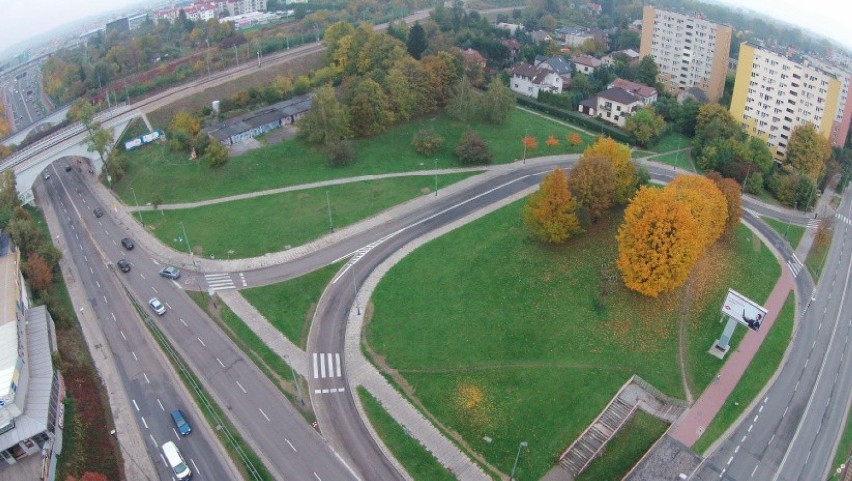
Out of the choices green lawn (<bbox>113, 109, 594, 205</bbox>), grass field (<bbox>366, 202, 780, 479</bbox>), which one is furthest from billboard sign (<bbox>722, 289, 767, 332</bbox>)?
green lawn (<bbox>113, 109, 594, 205</bbox>)

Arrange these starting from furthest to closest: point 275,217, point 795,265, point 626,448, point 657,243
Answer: point 275,217 → point 795,265 → point 657,243 → point 626,448

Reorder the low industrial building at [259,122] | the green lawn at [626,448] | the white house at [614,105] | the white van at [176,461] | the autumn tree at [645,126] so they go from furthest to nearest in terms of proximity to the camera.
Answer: the white house at [614,105] < the autumn tree at [645,126] < the low industrial building at [259,122] < the green lawn at [626,448] < the white van at [176,461]

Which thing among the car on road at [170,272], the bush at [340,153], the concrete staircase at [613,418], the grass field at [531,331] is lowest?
the concrete staircase at [613,418]

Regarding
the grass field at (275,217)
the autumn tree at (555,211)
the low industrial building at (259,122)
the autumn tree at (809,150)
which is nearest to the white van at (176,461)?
the grass field at (275,217)

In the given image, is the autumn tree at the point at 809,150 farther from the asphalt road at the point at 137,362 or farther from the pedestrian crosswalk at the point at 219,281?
the asphalt road at the point at 137,362

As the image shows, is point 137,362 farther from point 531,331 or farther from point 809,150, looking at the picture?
point 809,150

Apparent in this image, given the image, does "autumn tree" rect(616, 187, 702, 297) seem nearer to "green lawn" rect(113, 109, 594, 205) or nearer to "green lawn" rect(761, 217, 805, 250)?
"green lawn" rect(761, 217, 805, 250)

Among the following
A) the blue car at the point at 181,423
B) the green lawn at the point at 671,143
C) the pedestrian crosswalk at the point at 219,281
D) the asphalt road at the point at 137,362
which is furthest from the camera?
the green lawn at the point at 671,143

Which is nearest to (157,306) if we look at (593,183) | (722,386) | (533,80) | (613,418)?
(613,418)
